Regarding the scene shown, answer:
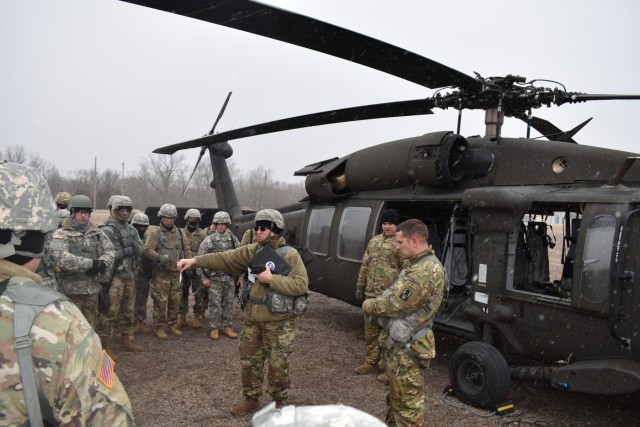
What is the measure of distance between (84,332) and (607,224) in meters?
4.16

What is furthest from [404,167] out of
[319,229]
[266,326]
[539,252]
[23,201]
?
[23,201]

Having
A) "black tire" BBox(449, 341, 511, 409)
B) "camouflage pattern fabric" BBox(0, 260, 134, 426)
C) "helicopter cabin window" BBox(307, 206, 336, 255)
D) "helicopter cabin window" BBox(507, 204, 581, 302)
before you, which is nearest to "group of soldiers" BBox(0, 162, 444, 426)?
"camouflage pattern fabric" BBox(0, 260, 134, 426)

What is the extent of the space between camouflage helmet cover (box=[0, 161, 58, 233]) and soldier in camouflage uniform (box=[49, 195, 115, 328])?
3629 mm

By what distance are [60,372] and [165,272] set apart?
5504 mm

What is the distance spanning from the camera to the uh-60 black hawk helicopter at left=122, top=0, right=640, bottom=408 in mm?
3717

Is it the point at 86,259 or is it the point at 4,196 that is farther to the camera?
the point at 86,259

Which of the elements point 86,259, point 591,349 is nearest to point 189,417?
point 86,259

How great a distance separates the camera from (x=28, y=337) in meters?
1.30

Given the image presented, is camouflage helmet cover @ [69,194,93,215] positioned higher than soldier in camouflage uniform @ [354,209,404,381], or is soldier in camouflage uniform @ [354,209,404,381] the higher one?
camouflage helmet cover @ [69,194,93,215]

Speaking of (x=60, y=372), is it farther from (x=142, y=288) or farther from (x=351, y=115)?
(x=142, y=288)

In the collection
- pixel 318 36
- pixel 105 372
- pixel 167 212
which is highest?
pixel 318 36

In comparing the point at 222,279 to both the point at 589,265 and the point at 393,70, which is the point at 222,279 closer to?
the point at 393,70

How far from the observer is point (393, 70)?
176 inches

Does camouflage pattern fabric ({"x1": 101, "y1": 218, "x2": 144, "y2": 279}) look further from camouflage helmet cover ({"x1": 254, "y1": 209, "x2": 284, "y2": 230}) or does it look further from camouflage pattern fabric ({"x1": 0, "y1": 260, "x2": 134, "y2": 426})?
camouflage pattern fabric ({"x1": 0, "y1": 260, "x2": 134, "y2": 426})
